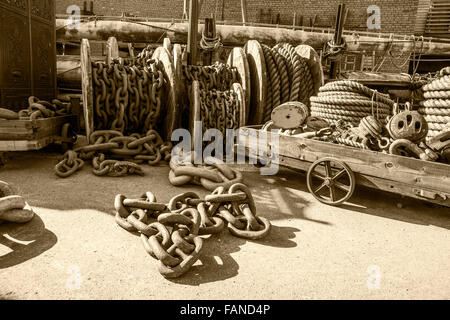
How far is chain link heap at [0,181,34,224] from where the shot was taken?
8.07ft

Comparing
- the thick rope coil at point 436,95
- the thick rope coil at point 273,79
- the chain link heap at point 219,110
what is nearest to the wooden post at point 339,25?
the thick rope coil at point 273,79

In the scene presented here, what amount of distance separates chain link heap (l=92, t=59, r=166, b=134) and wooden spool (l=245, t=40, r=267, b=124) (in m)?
1.56

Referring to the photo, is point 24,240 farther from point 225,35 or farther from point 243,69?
point 225,35

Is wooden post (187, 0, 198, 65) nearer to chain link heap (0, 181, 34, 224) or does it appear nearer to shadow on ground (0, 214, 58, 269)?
chain link heap (0, 181, 34, 224)

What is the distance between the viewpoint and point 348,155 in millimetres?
3418

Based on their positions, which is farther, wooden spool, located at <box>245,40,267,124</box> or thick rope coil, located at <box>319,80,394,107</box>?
wooden spool, located at <box>245,40,267,124</box>

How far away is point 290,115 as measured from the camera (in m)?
4.16

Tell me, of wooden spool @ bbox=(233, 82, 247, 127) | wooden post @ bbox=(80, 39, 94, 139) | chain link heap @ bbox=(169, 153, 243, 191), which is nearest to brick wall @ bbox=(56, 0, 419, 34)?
wooden spool @ bbox=(233, 82, 247, 127)

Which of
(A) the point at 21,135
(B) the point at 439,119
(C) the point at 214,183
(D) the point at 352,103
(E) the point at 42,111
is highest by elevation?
(D) the point at 352,103

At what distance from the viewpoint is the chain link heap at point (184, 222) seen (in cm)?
207

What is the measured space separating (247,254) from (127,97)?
301 centimetres

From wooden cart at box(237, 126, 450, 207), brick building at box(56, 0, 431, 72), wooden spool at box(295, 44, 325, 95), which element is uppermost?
brick building at box(56, 0, 431, 72)

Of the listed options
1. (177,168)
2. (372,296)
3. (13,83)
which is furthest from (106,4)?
(372,296)

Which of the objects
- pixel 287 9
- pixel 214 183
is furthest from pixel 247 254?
pixel 287 9
